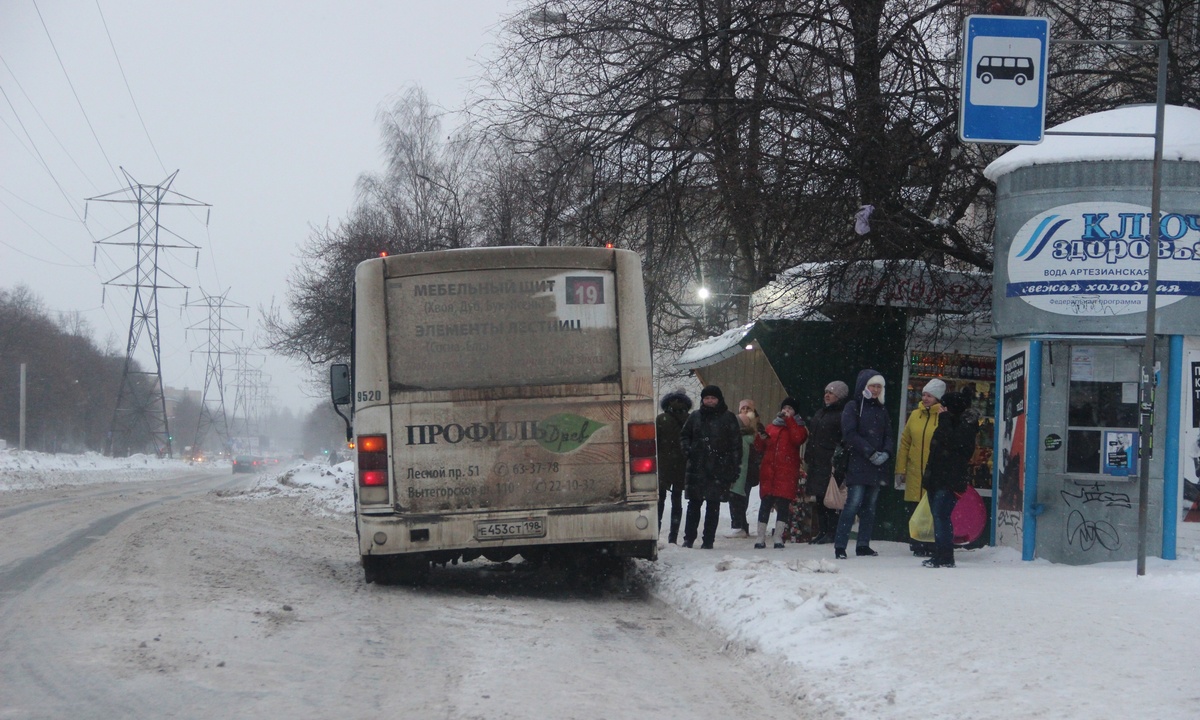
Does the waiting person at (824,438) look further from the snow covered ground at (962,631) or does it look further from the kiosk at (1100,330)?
the kiosk at (1100,330)

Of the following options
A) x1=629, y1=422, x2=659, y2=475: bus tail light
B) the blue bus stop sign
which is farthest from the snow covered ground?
the blue bus stop sign

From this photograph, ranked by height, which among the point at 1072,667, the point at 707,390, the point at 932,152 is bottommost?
the point at 1072,667

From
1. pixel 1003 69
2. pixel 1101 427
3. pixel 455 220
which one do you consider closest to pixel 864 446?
pixel 1101 427

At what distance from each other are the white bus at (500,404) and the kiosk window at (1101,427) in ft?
12.0

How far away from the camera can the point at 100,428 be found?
305ft

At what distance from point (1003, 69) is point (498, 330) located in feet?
15.1

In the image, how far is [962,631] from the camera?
6980 mm

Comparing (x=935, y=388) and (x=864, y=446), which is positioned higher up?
(x=935, y=388)

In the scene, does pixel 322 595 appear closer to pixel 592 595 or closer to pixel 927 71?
pixel 592 595

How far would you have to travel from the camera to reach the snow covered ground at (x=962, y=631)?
570cm

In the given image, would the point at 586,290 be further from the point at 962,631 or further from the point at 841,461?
the point at 962,631

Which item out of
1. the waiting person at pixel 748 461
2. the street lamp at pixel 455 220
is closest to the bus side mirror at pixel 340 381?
the waiting person at pixel 748 461

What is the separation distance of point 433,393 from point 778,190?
533cm

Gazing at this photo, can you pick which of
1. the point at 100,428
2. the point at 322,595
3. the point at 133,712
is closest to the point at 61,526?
the point at 322,595
